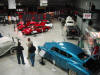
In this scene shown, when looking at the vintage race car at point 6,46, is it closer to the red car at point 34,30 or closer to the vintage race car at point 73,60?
the vintage race car at point 73,60

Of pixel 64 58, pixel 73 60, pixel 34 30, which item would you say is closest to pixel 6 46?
pixel 64 58

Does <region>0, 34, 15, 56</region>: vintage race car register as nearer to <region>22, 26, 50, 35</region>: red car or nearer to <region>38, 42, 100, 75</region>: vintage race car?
<region>38, 42, 100, 75</region>: vintage race car

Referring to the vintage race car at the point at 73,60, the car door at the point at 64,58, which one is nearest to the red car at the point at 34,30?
the vintage race car at the point at 73,60

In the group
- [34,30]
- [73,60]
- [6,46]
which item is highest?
[34,30]

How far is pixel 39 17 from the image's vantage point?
1925cm

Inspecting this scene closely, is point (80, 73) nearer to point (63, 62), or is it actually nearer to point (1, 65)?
point (63, 62)

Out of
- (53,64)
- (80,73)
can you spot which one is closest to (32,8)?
(53,64)

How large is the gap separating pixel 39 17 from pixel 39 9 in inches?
265

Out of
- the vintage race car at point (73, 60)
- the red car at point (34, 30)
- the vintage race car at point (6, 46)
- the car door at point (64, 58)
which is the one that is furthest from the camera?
the red car at point (34, 30)

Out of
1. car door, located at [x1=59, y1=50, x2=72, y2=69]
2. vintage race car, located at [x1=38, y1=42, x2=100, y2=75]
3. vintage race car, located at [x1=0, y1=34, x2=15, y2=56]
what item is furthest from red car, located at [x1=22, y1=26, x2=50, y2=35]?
car door, located at [x1=59, y1=50, x2=72, y2=69]

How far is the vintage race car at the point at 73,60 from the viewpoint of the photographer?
450 cm

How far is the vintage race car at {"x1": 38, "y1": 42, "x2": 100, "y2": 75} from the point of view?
14.8 ft

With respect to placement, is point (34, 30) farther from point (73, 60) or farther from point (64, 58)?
point (73, 60)

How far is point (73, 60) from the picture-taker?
17.3ft
